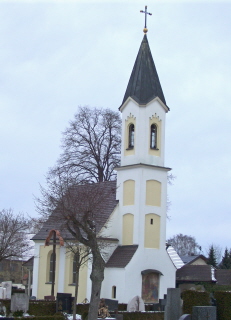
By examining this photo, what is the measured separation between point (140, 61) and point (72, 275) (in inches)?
593

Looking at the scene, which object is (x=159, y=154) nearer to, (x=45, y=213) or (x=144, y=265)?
(x=144, y=265)

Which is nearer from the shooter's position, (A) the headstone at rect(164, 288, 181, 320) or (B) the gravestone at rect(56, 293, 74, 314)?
(A) the headstone at rect(164, 288, 181, 320)

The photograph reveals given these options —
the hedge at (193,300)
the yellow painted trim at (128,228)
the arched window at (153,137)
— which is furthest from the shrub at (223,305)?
the arched window at (153,137)

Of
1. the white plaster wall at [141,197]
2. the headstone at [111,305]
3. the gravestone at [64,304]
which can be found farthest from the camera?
the white plaster wall at [141,197]

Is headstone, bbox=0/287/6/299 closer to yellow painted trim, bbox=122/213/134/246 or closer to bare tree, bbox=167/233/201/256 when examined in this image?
yellow painted trim, bbox=122/213/134/246

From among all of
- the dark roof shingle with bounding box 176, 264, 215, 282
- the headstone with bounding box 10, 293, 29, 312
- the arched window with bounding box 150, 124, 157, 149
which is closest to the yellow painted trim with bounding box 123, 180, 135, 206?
the arched window with bounding box 150, 124, 157, 149

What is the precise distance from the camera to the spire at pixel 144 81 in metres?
39.0

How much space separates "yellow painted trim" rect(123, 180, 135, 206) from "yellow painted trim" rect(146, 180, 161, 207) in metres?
0.96

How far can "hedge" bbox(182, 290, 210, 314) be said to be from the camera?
23.9 meters

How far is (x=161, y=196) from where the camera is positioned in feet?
126

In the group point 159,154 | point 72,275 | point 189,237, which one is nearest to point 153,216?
point 159,154

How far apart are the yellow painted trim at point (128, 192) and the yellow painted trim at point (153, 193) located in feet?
3.14

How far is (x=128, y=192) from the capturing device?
38156mm

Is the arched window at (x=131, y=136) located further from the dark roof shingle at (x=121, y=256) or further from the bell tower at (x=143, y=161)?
the dark roof shingle at (x=121, y=256)
